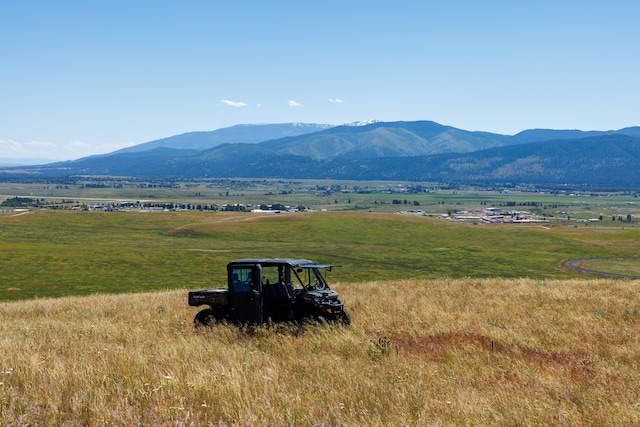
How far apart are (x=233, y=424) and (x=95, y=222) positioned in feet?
450

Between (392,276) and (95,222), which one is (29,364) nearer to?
(392,276)

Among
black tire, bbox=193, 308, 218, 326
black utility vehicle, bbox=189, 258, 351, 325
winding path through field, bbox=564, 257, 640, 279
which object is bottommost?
winding path through field, bbox=564, 257, 640, 279

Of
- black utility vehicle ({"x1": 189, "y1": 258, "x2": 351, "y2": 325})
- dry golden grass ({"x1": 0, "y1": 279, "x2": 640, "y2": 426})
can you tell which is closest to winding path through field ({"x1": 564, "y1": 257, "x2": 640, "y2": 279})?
dry golden grass ({"x1": 0, "y1": 279, "x2": 640, "y2": 426})

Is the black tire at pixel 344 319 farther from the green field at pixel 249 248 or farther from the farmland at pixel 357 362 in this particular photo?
the green field at pixel 249 248

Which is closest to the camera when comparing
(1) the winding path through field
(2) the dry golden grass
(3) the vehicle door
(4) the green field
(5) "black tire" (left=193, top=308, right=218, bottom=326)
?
(2) the dry golden grass

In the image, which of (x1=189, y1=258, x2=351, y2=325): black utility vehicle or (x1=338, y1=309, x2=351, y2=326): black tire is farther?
(x1=338, y1=309, x2=351, y2=326): black tire

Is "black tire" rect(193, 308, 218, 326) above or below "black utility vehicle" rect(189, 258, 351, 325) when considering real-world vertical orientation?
below

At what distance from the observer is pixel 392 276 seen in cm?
6750

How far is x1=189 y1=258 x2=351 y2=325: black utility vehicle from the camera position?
15914mm

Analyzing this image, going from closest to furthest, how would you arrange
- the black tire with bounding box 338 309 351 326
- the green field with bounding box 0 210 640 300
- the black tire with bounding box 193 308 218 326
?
the black tire with bounding box 338 309 351 326, the black tire with bounding box 193 308 218 326, the green field with bounding box 0 210 640 300

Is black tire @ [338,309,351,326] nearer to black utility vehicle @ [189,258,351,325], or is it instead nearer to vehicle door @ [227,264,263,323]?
black utility vehicle @ [189,258,351,325]

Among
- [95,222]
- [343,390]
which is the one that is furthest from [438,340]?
[95,222]

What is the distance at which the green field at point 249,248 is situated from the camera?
2479 inches

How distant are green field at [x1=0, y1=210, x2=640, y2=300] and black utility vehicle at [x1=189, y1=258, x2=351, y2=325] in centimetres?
3772
